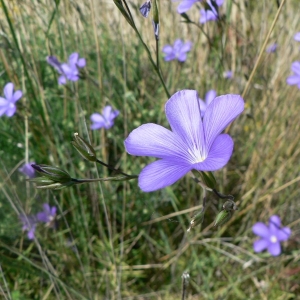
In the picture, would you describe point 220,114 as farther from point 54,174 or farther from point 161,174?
point 54,174

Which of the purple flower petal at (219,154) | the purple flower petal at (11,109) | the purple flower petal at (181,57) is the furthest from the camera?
the purple flower petal at (181,57)

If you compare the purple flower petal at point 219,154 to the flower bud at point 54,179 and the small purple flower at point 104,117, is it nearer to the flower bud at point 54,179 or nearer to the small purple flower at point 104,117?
Result: the flower bud at point 54,179

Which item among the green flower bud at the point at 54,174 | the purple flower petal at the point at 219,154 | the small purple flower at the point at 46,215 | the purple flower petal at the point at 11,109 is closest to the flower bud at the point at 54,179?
the green flower bud at the point at 54,174

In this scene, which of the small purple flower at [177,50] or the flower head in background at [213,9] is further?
the small purple flower at [177,50]

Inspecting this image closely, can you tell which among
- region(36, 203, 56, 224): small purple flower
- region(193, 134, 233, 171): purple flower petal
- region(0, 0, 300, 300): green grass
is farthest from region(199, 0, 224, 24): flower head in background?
region(36, 203, 56, 224): small purple flower

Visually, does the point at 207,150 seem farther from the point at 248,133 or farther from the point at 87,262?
the point at 248,133

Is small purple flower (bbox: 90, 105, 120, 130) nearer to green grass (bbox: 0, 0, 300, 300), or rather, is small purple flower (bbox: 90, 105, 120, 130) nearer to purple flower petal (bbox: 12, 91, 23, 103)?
green grass (bbox: 0, 0, 300, 300)

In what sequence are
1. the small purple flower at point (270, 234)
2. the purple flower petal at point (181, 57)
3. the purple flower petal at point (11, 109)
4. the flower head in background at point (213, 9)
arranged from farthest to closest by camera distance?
the purple flower petal at point (181, 57) < the small purple flower at point (270, 234) < the purple flower petal at point (11, 109) < the flower head in background at point (213, 9)

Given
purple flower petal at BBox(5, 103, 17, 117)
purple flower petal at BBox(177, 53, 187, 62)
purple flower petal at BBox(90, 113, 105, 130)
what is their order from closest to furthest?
purple flower petal at BBox(5, 103, 17, 117), purple flower petal at BBox(90, 113, 105, 130), purple flower petal at BBox(177, 53, 187, 62)

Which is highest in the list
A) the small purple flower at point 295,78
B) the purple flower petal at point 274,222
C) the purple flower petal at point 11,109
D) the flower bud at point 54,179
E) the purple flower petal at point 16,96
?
the flower bud at point 54,179
